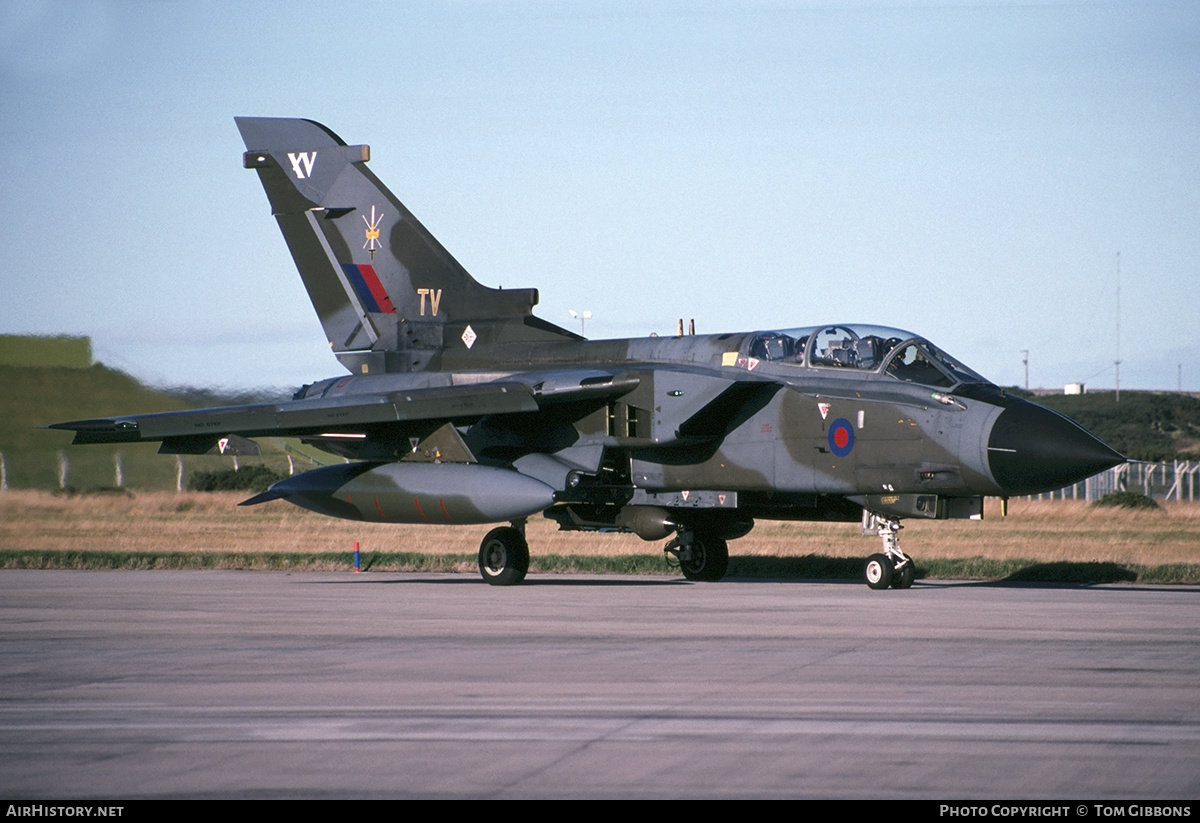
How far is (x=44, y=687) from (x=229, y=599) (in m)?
6.19

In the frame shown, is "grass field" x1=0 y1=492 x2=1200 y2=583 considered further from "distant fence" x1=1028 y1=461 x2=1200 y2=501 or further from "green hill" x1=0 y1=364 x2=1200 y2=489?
"distant fence" x1=1028 y1=461 x2=1200 y2=501

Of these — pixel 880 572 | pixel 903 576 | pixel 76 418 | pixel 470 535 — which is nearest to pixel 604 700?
pixel 880 572

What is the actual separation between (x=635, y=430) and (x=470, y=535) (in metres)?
13.0

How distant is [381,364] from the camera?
19.5m

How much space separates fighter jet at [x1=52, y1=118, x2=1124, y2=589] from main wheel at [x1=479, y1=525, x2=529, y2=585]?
0.02 meters

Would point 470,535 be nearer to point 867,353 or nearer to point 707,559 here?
point 707,559

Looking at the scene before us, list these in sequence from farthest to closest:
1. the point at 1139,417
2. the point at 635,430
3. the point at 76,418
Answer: the point at 1139,417 → the point at 76,418 → the point at 635,430

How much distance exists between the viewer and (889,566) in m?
15.1

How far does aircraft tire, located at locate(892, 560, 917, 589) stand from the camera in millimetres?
15148

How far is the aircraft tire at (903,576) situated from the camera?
15148 millimetres

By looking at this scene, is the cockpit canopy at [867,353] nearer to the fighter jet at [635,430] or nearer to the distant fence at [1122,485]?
the fighter jet at [635,430]

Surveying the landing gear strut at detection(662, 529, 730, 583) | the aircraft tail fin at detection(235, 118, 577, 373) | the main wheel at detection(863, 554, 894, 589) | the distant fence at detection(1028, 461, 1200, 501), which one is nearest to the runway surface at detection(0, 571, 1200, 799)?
the main wheel at detection(863, 554, 894, 589)

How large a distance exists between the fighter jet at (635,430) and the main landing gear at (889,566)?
27 millimetres

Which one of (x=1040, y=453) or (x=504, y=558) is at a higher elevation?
(x=1040, y=453)
